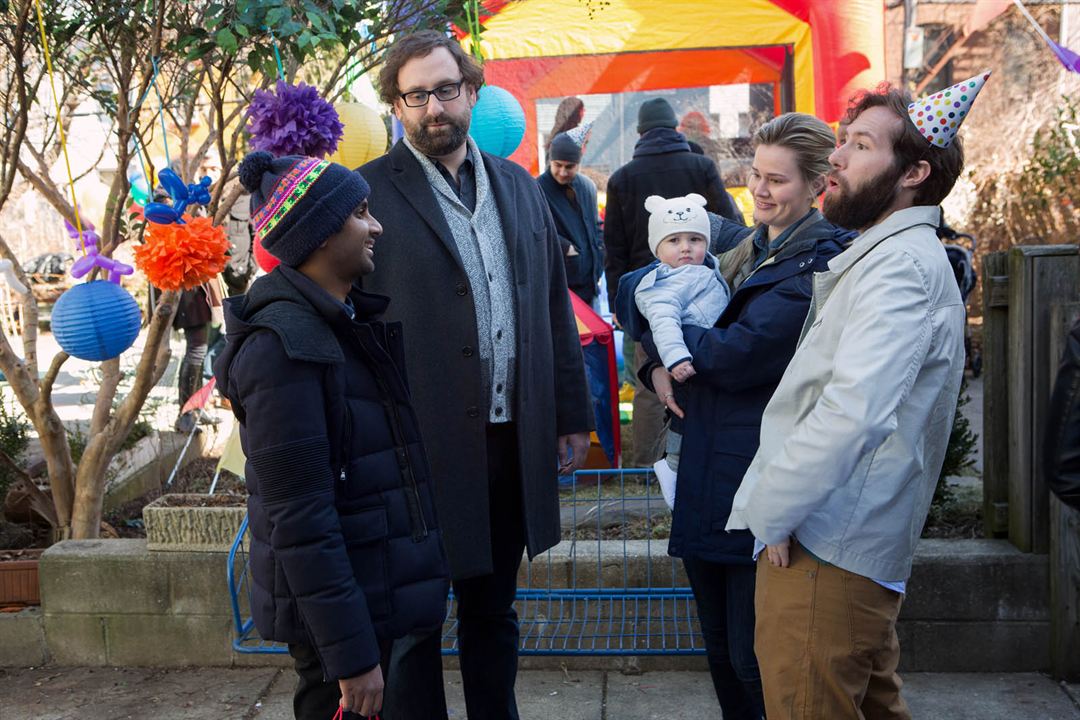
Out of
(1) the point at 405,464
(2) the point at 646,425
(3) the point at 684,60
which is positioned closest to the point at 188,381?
(2) the point at 646,425

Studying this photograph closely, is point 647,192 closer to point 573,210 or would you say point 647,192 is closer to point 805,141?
point 573,210

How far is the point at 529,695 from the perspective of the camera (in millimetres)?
3811

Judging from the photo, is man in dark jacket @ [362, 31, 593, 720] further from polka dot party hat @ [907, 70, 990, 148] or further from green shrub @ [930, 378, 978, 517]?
green shrub @ [930, 378, 978, 517]

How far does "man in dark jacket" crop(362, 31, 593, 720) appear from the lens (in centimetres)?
289

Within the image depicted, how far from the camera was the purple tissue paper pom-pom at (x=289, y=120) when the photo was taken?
3.20m

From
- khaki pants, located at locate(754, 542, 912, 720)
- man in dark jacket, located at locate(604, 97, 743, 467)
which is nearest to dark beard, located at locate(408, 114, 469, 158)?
khaki pants, located at locate(754, 542, 912, 720)

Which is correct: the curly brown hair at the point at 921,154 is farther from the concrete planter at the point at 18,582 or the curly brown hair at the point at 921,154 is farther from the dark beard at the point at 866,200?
the concrete planter at the point at 18,582

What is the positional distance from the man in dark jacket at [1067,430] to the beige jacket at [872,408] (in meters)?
0.25

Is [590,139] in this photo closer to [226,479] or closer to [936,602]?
[226,479]

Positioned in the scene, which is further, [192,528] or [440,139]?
[192,528]

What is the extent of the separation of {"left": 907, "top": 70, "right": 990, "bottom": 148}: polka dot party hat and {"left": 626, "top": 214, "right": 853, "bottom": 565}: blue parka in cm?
57

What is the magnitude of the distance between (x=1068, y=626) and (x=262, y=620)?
2.83m

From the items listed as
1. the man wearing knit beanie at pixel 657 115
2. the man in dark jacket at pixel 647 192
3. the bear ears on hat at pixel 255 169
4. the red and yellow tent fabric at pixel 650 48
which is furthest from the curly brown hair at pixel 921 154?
the red and yellow tent fabric at pixel 650 48

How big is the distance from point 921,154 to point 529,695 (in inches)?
95.1
